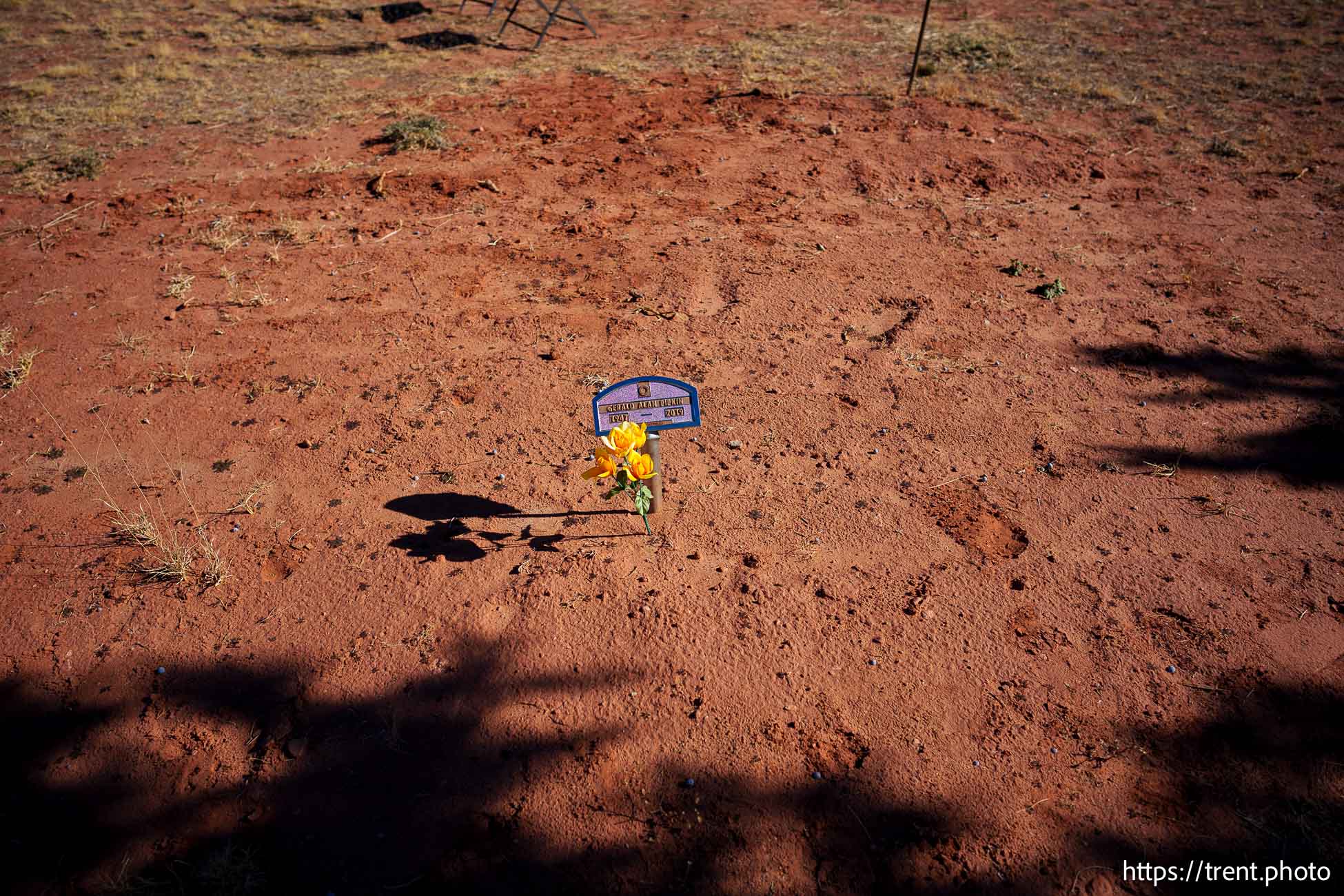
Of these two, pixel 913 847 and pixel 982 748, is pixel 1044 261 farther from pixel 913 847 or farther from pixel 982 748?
pixel 913 847

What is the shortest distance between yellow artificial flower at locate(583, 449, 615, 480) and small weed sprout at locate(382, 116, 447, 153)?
5380mm

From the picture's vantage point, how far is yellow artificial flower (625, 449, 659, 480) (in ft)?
9.76

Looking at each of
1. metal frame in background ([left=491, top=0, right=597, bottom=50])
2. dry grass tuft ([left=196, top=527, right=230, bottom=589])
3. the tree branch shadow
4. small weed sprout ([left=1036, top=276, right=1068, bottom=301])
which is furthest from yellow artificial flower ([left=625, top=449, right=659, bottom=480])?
metal frame in background ([left=491, top=0, right=597, bottom=50])

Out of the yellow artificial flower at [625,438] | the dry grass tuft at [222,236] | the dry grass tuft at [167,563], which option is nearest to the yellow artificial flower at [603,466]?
the yellow artificial flower at [625,438]

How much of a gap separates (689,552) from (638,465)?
0.55 meters

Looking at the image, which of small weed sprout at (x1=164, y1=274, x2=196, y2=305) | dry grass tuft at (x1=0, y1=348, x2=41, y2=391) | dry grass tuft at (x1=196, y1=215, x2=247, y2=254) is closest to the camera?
dry grass tuft at (x1=0, y1=348, x2=41, y2=391)

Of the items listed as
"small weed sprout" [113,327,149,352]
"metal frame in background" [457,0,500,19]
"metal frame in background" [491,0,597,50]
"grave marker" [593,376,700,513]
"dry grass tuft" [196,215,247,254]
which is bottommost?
"small weed sprout" [113,327,149,352]

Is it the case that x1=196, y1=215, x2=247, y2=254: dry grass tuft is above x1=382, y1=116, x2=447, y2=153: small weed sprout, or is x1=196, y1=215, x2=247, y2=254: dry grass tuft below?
below

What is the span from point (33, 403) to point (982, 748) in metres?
5.10

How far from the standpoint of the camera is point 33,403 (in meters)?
4.18

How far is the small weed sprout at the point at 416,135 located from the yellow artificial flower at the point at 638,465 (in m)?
5.45

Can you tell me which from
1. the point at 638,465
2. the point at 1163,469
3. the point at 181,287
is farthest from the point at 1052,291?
the point at 181,287

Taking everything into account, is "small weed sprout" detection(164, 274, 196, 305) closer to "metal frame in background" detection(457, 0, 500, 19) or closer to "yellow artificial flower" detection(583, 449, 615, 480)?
"yellow artificial flower" detection(583, 449, 615, 480)

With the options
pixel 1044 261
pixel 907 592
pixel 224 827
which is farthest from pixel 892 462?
pixel 224 827
